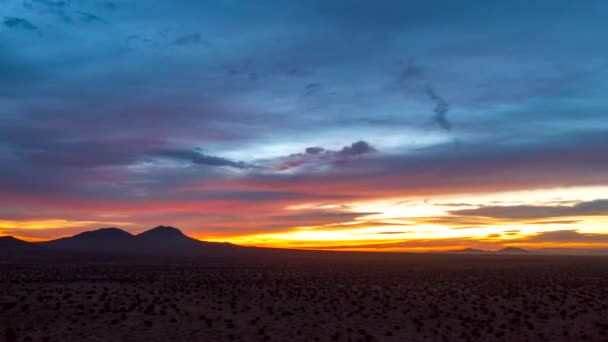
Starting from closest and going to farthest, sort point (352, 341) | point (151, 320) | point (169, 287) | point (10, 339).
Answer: point (10, 339), point (352, 341), point (151, 320), point (169, 287)

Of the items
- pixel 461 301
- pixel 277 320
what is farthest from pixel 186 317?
pixel 461 301

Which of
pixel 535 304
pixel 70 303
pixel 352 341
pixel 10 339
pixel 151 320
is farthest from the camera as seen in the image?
pixel 535 304

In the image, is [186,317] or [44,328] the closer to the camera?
[44,328]

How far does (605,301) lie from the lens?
39.3 meters

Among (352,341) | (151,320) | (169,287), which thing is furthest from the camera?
(169,287)

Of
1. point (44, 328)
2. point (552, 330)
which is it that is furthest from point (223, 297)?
point (552, 330)

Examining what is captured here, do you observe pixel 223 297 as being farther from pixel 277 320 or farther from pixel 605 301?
pixel 605 301

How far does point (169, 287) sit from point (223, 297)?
7885 millimetres

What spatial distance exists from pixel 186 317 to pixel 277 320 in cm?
519

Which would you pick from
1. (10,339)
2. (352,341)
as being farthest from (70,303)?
(352,341)

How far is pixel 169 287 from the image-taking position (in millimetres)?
45000

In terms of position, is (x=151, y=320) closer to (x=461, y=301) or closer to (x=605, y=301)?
(x=461, y=301)

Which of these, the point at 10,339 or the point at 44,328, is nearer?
the point at 10,339

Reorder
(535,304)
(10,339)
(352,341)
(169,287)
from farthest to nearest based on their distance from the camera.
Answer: (169,287) → (535,304) → (352,341) → (10,339)
